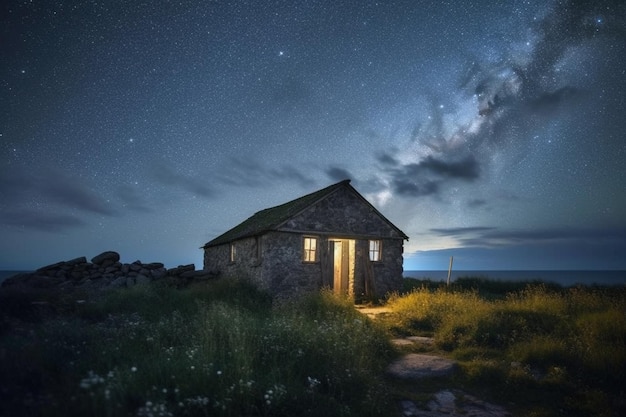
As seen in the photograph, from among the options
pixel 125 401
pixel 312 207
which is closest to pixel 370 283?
pixel 312 207

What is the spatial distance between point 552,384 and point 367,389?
368cm

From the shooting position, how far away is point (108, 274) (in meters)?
17.5

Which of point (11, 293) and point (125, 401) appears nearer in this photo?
point (125, 401)

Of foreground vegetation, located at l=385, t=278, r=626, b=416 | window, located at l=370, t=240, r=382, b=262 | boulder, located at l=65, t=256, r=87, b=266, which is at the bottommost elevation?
foreground vegetation, located at l=385, t=278, r=626, b=416

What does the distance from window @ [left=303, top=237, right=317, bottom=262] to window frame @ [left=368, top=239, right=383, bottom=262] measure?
3000mm

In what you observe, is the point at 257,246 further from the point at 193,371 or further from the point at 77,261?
the point at 193,371

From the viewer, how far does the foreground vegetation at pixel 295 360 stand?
14.1 ft

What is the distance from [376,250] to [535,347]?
1004cm

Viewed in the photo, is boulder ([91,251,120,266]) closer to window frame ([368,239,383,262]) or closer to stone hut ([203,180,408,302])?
stone hut ([203,180,408,302])

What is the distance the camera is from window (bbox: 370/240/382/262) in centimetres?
1741

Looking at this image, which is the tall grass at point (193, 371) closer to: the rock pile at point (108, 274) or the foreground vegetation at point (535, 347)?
the foreground vegetation at point (535, 347)

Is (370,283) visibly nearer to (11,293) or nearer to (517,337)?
(517,337)

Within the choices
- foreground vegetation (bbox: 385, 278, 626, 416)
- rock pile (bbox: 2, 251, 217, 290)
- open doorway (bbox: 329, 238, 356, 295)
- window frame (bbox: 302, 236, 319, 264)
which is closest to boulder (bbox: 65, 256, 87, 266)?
rock pile (bbox: 2, 251, 217, 290)

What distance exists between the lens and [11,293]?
34.1 feet
